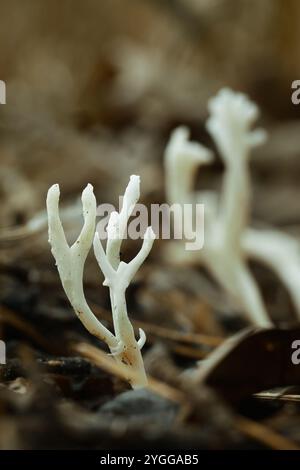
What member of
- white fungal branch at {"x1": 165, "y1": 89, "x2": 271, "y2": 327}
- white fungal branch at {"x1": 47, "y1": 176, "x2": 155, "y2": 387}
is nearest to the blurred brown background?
white fungal branch at {"x1": 165, "y1": 89, "x2": 271, "y2": 327}

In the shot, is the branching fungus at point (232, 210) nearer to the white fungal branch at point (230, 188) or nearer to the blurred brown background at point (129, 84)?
the white fungal branch at point (230, 188)

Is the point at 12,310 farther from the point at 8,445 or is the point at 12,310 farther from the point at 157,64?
the point at 157,64

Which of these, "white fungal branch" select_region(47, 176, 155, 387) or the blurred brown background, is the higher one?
the blurred brown background

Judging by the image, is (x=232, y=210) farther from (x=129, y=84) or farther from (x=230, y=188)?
(x=129, y=84)

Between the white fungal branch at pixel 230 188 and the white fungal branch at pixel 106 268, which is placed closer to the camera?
the white fungal branch at pixel 106 268

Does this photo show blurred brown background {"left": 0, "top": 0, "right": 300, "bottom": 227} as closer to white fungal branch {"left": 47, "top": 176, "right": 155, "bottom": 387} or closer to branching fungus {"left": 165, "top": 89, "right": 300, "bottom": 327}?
branching fungus {"left": 165, "top": 89, "right": 300, "bottom": 327}

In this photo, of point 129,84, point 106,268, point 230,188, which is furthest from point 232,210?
point 129,84

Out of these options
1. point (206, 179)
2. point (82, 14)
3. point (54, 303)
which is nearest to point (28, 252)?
point (54, 303)

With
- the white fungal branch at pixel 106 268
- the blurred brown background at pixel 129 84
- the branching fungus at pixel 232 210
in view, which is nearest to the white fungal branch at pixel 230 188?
the branching fungus at pixel 232 210
